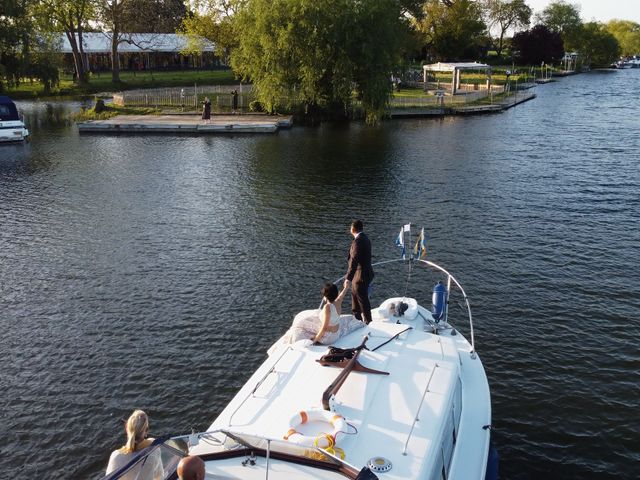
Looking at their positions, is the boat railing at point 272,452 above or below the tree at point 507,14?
below

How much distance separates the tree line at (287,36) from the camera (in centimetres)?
5359

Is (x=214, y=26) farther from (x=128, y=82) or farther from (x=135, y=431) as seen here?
(x=135, y=431)

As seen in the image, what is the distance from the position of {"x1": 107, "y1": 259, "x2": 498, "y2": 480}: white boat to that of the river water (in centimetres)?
288

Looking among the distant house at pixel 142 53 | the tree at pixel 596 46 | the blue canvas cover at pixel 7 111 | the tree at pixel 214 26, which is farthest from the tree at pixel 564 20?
the blue canvas cover at pixel 7 111

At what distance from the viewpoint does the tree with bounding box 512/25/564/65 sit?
5448 inches

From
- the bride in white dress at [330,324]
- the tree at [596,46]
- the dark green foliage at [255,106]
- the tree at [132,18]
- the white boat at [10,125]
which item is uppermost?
the tree at [596,46]

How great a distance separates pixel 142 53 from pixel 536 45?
87748mm

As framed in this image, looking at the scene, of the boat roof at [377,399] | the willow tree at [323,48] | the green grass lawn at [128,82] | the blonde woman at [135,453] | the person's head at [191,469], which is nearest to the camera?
the person's head at [191,469]

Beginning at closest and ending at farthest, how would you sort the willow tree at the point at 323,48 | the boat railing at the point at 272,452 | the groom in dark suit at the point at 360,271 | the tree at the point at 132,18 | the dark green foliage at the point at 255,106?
1. the boat railing at the point at 272,452
2. the groom in dark suit at the point at 360,271
3. the willow tree at the point at 323,48
4. the dark green foliage at the point at 255,106
5. the tree at the point at 132,18

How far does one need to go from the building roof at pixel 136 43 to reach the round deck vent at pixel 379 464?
300 ft

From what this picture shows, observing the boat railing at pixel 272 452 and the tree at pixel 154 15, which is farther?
the tree at pixel 154 15

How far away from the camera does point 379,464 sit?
27.4 ft

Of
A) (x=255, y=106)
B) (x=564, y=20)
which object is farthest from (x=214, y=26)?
(x=564, y=20)

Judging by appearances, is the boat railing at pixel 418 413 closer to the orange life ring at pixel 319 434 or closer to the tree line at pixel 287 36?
the orange life ring at pixel 319 434
